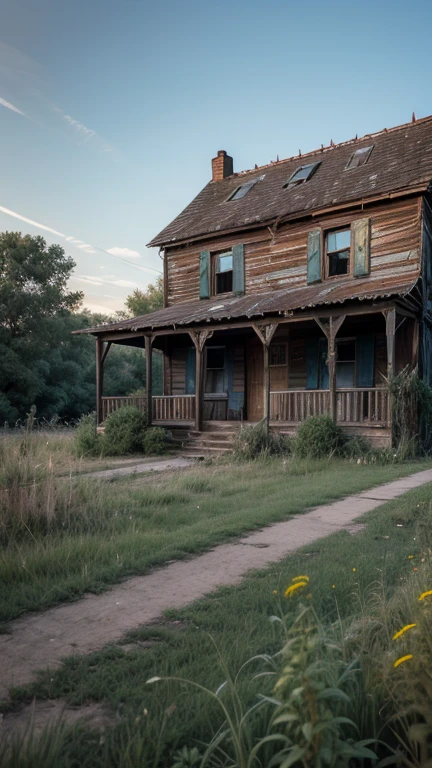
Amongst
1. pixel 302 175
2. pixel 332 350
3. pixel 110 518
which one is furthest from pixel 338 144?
pixel 110 518

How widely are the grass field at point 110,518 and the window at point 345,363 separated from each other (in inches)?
256

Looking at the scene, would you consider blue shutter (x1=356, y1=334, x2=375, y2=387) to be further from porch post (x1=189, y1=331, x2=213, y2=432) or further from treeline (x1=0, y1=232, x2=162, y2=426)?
treeline (x1=0, y1=232, x2=162, y2=426)

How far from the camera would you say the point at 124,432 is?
52.2ft

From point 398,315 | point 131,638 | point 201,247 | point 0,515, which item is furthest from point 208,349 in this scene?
point 131,638

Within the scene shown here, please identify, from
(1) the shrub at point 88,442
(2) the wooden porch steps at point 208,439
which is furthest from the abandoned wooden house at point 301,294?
(1) the shrub at point 88,442

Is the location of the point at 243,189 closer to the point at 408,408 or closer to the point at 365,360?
the point at 365,360

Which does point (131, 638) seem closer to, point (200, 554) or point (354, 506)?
point (200, 554)

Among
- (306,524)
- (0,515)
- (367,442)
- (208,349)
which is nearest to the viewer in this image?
(0,515)

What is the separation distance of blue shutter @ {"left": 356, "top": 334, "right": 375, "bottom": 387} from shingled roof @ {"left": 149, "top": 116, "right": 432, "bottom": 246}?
3858mm

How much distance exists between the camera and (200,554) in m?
5.31

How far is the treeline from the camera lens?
27.7m

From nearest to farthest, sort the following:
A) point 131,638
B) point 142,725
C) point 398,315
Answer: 1. point 142,725
2. point 131,638
3. point 398,315

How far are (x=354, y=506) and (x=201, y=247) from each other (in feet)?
45.3

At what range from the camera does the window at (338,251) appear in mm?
16266
